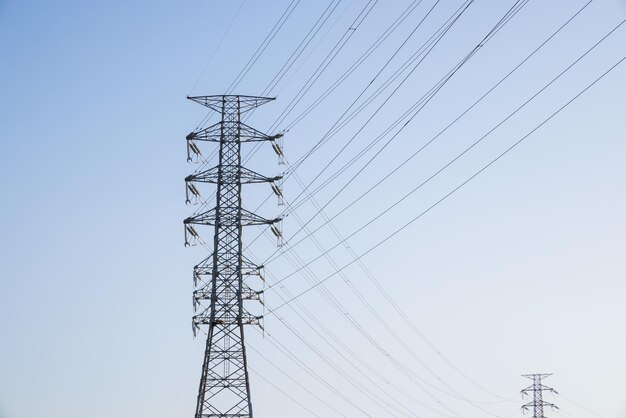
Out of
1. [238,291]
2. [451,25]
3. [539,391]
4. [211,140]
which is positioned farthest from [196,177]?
[539,391]

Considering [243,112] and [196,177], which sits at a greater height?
[243,112]

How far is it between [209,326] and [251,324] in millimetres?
1988

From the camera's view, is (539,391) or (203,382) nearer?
(203,382)

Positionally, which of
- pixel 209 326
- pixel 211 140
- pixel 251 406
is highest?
pixel 211 140

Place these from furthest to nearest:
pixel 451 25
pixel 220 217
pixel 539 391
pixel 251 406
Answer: pixel 539 391 → pixel 220 217 → pixel 251 406 → pixel 451 25

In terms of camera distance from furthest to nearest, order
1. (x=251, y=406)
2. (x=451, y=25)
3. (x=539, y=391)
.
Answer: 1. (x=539, y=391)
2. (x=251, y=406)
3. (x=451, y=25)

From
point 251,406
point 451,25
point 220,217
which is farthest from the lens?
point 220,217

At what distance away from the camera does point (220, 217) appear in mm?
54188

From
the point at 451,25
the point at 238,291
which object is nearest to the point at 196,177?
the point at 238,291

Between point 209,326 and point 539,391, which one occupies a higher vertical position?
point 539,391

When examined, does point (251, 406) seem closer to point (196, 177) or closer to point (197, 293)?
point (197, 293)

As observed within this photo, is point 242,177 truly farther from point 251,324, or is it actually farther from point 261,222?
point 251,324

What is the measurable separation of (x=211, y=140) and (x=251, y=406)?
1297cm

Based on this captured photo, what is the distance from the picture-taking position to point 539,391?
95.1m
